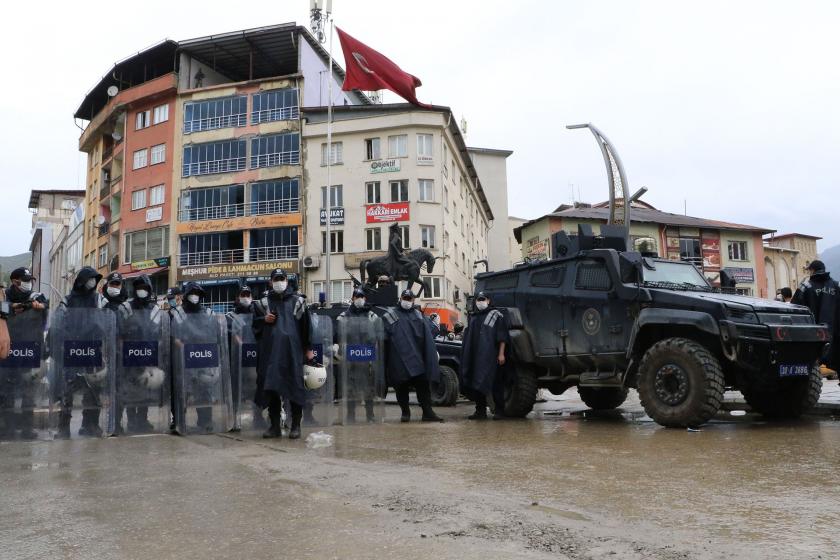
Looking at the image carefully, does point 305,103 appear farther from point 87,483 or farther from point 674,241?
point 87,483

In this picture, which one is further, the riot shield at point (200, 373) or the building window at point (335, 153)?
the building window at point (335, 153)

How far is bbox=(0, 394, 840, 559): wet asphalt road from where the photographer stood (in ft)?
10.5

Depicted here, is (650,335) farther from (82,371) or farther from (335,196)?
(335,196)

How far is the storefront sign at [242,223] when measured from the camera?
131 ft

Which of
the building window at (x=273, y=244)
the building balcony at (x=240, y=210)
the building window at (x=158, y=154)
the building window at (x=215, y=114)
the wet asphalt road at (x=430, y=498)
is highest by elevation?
the building window at (x=215, y=114)

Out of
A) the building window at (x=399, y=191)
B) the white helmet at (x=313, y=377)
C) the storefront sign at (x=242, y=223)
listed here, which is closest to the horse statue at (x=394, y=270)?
the white helmet at (x=313, y=377)

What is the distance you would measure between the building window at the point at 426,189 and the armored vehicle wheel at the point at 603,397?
28.7 metres

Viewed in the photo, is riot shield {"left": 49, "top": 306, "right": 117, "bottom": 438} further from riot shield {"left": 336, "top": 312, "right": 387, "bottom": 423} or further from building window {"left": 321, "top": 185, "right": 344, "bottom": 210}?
building window {"left": 321, "top": 185, "right": 344, "bottom": 210}

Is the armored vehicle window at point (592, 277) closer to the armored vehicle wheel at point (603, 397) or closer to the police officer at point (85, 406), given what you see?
the armored vehicle wheel at point (603, 397)

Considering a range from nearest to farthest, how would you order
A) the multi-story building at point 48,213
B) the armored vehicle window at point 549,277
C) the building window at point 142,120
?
the armored vehicle window at point 549,277, the building window at point 142,120, the multi-story building at point 48,213

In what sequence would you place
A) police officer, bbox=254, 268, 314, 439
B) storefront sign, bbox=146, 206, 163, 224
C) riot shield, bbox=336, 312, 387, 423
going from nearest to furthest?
police officer, bbox=254, 268, 314, 439 → riot shield, bbox=336, 312, 387, 423 → storefront sign, bbox=146, 206, 163, 224

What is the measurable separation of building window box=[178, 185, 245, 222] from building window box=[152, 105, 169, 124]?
17.9ft

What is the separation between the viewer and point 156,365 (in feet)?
26.5

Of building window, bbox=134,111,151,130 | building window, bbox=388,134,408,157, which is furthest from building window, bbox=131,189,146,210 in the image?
building window, bbox=388,134,408,157
